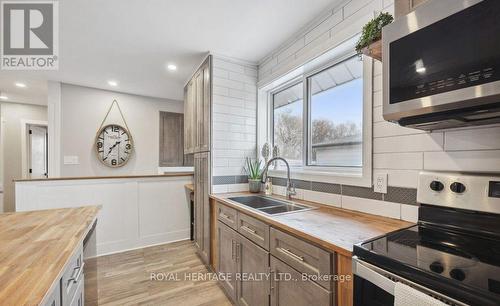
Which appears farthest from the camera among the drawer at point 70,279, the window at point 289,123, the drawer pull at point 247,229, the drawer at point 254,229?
the window at point 289,123

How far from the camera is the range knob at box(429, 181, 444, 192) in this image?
1028mm

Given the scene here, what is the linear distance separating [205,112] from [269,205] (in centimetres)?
125

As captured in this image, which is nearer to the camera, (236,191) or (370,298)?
(370,298)

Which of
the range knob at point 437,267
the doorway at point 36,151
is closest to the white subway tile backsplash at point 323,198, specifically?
the range knob at point 437,267

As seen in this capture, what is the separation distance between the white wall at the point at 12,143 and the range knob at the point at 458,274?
656cm

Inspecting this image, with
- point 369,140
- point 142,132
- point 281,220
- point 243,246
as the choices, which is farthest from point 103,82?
point 369,140

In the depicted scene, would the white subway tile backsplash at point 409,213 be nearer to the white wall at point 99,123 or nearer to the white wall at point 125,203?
the white wall at point 125,203

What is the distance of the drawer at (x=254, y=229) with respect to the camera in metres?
1.43

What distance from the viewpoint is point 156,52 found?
2.47m

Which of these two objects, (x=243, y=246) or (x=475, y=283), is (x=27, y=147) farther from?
(x=475, y=283)

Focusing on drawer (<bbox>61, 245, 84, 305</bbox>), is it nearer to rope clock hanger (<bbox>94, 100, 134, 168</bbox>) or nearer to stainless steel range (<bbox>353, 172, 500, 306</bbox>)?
stainless steel range (<bbox>353, 172, 500, 306</bbox>)

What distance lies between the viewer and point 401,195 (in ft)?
4.09

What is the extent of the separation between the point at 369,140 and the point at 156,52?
7.66 ft

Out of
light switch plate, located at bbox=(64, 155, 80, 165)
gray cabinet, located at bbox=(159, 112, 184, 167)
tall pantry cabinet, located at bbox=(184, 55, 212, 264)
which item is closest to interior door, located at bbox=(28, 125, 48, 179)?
light switch plate, located at bbox=(64, 155, 80, 165)
